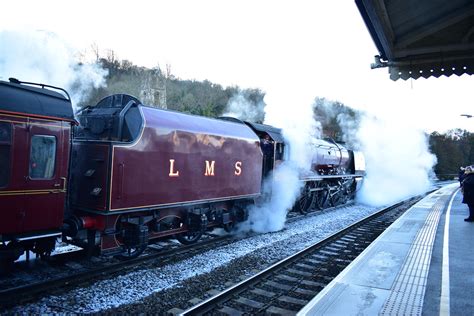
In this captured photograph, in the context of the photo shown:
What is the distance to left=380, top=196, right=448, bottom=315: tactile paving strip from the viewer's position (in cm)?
426

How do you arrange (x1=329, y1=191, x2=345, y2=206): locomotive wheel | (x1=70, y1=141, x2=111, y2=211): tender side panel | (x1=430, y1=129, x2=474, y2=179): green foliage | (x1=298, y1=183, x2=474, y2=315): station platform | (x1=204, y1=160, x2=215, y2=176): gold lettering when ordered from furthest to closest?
(x1=430, y1=129, x2=474, y2=179): green foliage
(x1=329, y1=191, x2=345, y2=206): locomotive wheel
(x1=204, y1=160, x2=215, y2=176): gold lettering
(x1=70, y1=141, x2=111, y2=211): tender side panel
(x1=298, y1=183, x2=474, y2=315): station platform

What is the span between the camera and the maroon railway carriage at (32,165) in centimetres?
454

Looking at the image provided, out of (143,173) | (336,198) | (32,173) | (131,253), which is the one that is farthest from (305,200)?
(32,173)

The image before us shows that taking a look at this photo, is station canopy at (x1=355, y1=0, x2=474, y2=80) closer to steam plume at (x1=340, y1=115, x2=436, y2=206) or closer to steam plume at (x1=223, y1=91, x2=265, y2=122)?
steam plume at (x1=223, y1=91, x2=265, y2=122)

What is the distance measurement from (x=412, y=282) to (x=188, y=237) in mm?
A: 4553

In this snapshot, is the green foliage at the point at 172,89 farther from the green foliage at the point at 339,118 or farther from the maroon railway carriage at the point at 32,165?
the green foliage at the point at 339,118

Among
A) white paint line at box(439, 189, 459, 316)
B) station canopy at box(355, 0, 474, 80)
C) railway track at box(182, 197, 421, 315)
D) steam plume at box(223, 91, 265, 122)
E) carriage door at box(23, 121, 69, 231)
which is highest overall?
steam plume at box(223, 91, 265, 122)

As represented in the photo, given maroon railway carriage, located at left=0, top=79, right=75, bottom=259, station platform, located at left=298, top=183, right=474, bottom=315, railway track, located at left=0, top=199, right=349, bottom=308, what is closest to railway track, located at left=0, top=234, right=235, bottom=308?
railway track, located at left=0, top=199, right=349, bottom=308

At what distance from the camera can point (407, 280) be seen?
535 centimetres

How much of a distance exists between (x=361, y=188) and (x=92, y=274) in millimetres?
16874

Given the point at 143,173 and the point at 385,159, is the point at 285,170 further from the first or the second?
the point at 385,159

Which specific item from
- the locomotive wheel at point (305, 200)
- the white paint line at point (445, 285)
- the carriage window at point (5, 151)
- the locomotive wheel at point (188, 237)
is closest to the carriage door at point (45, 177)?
the carriage window at point (5, 151)

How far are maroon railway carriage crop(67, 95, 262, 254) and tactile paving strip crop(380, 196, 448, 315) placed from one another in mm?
3940

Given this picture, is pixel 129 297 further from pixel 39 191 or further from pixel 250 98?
pixel 250 98
